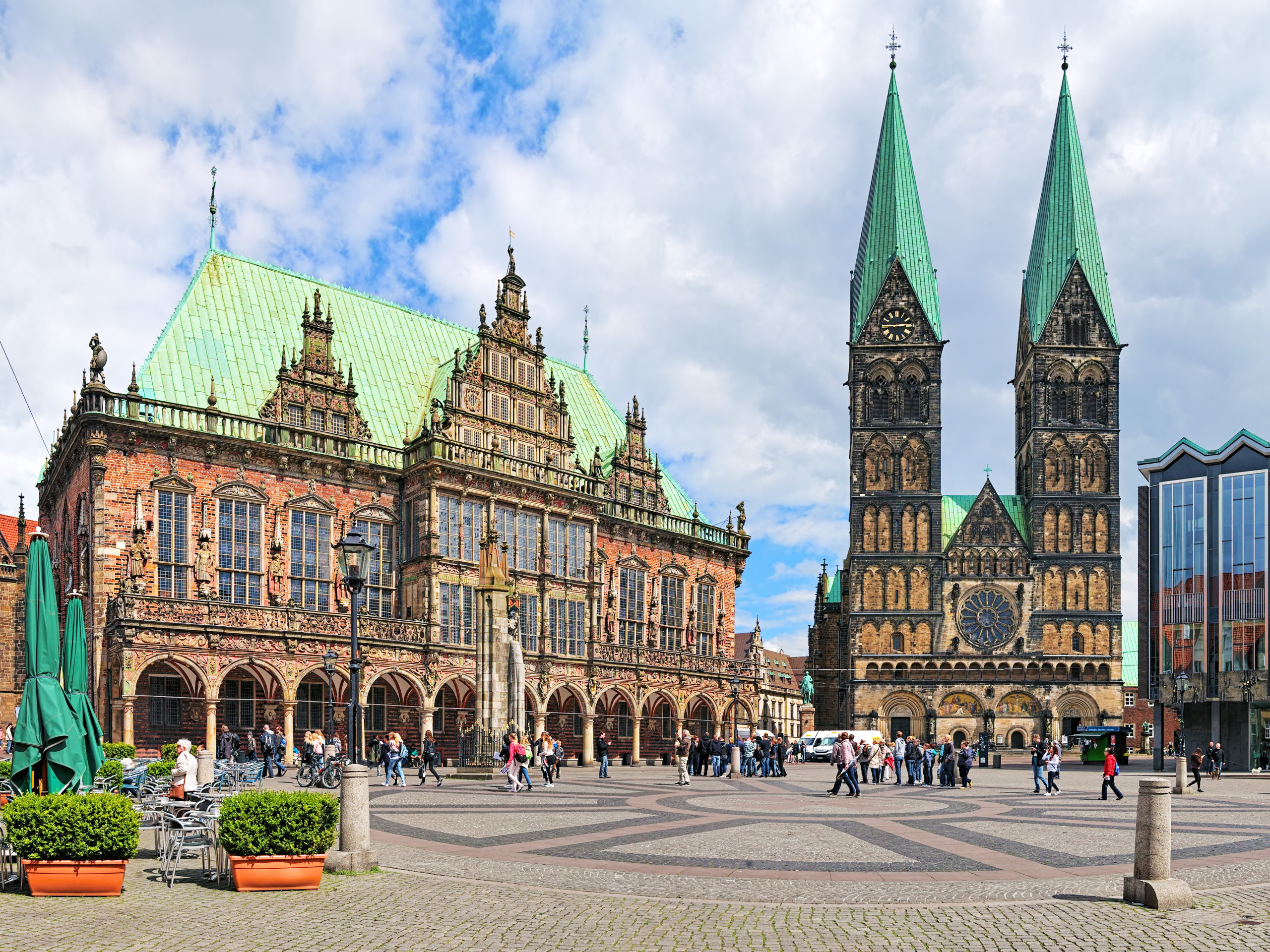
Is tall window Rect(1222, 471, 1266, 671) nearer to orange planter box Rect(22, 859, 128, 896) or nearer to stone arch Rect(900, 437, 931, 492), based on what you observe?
stone arch Rect(900, 437, 931, 492)

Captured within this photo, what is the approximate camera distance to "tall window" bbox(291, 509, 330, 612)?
4306 centimetres

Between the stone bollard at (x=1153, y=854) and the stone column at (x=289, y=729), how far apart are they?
3083 centimetres

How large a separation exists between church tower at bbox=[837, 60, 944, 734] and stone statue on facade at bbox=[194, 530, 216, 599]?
5882cm

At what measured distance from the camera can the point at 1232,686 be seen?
62.3m

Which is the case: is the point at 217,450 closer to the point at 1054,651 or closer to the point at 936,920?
the point at 936,920

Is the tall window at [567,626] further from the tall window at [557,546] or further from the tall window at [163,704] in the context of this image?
the tall window at [163,704]

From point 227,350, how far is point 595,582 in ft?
59.4

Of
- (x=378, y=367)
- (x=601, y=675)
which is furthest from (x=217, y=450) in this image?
(x=601, y=675)

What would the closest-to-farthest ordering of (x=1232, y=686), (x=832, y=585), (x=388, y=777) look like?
(x=388, y=777) < (x=1232, y=686) < (x=832, y=585)

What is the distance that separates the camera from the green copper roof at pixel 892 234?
9444cm

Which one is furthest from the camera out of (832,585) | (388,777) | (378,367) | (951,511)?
(832,585)

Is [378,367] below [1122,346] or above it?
below

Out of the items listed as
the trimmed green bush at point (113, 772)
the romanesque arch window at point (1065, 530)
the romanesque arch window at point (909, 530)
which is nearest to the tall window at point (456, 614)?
the trimmed green bush at point (113, 772)

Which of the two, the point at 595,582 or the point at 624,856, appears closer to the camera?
the point at 624,856
